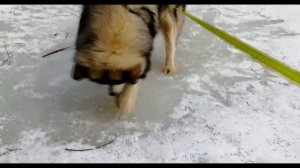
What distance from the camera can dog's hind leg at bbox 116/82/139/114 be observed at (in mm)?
3385

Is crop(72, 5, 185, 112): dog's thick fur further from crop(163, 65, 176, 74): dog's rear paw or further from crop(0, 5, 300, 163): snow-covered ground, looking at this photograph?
crop(163, 65, 176, 74): dog's rear paw

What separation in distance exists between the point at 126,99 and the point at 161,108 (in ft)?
1.09

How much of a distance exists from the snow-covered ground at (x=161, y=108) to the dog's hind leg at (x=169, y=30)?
0.12 meters

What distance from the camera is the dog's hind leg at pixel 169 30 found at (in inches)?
161

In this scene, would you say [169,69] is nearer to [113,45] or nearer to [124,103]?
[124,103]

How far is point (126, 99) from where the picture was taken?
3.40m

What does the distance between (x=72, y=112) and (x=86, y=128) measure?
27cm

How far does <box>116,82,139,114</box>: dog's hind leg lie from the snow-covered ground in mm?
73

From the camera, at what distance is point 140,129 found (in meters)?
3.21

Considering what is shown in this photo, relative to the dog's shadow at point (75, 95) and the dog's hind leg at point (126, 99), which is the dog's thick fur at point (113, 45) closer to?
the dog's hind leg at point (126, 99)

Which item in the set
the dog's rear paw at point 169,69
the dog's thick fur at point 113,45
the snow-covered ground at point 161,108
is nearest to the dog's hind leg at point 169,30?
the dog's rear paw at point 169,69

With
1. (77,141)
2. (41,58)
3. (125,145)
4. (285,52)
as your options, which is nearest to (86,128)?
(77,141)
